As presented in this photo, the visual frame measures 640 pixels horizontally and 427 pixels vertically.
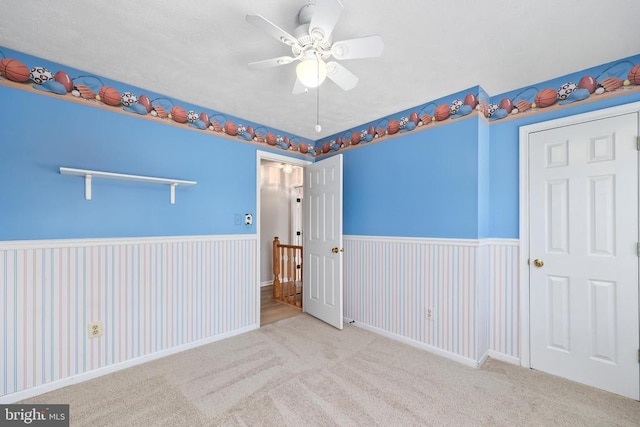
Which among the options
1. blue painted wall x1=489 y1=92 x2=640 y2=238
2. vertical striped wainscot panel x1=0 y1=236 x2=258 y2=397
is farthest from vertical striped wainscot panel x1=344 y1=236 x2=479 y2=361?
vertical striped wainscot panel x1=0 y1=236 x2=258 y2=397

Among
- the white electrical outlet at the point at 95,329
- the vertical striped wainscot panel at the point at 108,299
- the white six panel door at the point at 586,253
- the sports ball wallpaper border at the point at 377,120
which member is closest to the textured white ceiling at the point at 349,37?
the sports ball wallpaper border at the point at 377,120

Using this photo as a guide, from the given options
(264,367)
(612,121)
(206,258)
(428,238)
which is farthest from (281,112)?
(612,121)

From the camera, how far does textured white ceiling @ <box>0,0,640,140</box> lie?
1474mm

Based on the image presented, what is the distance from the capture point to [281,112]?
9.47 feet

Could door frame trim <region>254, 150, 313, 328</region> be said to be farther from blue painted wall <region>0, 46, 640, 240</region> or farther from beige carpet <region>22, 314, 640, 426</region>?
beige carpet <region>22, 314, 640, 426</region>

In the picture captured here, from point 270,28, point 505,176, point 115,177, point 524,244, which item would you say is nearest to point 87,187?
point 115,177

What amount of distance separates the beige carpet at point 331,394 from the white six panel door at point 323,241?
74cm

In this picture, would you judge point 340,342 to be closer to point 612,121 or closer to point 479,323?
point 479,323

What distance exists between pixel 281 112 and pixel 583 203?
9.07ft

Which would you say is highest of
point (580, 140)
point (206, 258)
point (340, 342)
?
point (580, 140)

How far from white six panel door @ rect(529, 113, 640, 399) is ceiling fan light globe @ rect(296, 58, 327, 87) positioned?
196 cm

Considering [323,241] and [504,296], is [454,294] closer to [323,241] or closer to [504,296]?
[504,296]

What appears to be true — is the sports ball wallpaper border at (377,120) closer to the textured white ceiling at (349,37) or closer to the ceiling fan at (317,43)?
the textured white ceiling at (349,37)

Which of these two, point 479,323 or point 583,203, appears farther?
point 479,323
